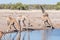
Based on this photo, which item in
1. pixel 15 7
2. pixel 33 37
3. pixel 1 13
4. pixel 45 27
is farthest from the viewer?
pixel 15 7

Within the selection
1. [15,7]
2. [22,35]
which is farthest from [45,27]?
[15,7]

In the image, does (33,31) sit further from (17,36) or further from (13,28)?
(17,36)

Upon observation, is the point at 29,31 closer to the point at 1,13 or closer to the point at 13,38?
the point at 13,38

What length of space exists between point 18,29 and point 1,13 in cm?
1442

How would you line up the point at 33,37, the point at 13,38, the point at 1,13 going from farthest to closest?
the point at 1,13, the point at 33,37, the point at 13,38

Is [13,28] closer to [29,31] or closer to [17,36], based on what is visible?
[29,31]

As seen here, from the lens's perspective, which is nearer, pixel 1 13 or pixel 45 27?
pixel 45 27

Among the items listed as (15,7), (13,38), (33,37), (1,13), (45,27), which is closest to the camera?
(13,38)

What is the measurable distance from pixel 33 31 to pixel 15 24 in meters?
1.12

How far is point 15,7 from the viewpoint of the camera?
41.4 metres

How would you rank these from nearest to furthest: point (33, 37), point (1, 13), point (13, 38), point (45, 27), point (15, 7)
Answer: point (13, 38) < point (33, 37) < point (45, 27) < point (1, 13) < point (15, 7)

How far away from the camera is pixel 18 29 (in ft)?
71.1

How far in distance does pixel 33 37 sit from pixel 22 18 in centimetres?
292

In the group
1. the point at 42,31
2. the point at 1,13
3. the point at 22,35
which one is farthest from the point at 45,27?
the point at 1,13
